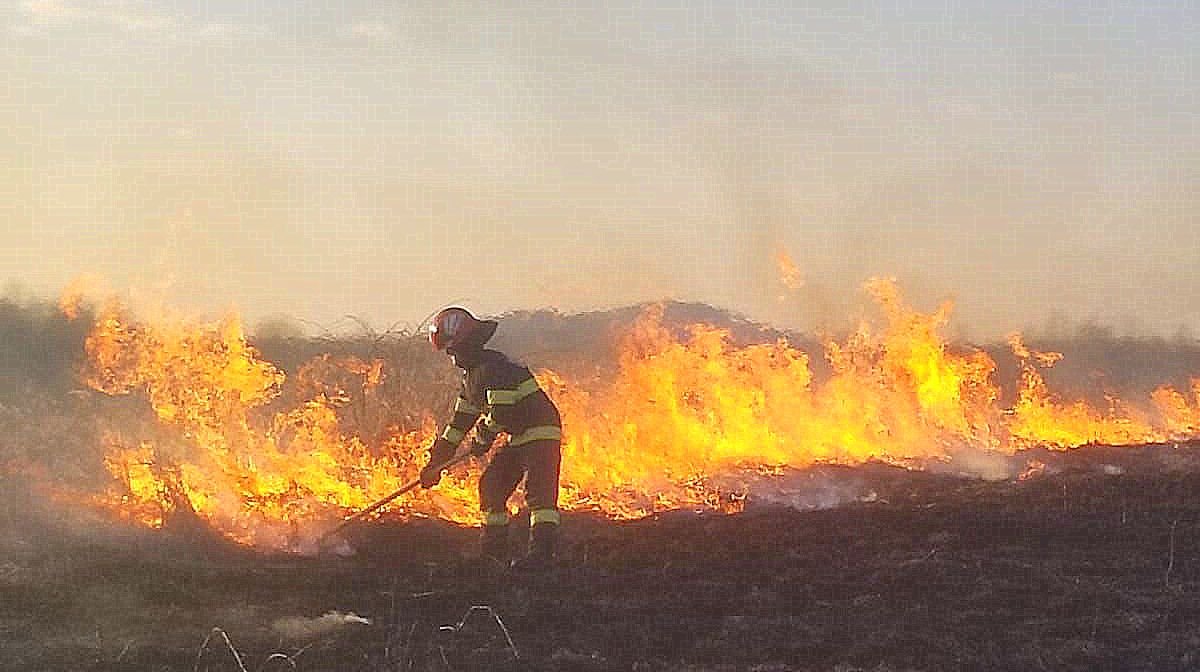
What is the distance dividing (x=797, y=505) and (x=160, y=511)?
21.6ft

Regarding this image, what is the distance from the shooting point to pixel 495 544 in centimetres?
1053

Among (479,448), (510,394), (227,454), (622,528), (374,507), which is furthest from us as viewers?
(227,454)

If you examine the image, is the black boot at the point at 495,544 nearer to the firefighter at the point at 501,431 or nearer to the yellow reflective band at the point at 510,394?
the firefighter at the point at 501,431

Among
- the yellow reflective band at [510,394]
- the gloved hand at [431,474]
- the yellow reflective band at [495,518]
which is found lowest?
the yellow reflective band at [495,518]

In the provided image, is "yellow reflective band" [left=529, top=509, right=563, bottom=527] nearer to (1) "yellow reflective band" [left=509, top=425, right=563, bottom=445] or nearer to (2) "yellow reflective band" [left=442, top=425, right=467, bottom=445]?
(1) "yellow reflective band" [left=509, top=425, right=563, bottom=445]

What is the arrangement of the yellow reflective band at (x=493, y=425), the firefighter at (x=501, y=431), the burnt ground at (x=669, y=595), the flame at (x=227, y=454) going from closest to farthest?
the burnt ground at (x=669, y=595) → the firefighter at (x=501, y=431) → the yellow reflective band at (x=493, y=425) → the flame at (x=227, y=454)

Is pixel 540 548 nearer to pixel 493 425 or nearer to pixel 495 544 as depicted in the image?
pixel 495 544

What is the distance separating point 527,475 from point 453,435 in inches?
28.6

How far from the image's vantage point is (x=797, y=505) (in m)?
13.3

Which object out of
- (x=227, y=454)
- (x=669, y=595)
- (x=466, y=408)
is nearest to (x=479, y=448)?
(x=466, y=408)

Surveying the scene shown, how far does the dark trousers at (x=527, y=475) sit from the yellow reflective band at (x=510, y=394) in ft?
1.33

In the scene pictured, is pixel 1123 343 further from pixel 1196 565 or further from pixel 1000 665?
pixel 1000 665

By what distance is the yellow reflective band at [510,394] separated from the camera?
33.8ft

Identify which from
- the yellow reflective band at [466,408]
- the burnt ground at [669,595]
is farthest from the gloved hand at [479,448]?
the burnt ground at [669,595]
